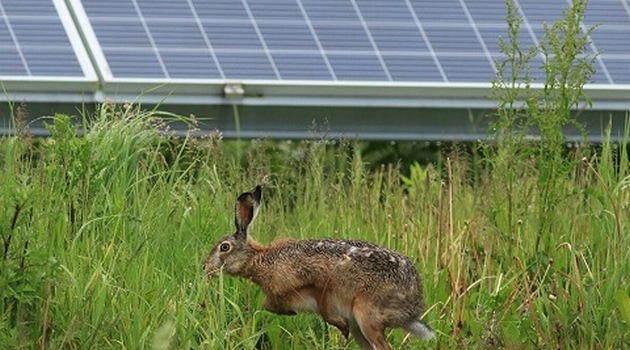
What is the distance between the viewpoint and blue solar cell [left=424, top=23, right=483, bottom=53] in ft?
40.1

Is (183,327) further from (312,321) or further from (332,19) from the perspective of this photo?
(332,19)

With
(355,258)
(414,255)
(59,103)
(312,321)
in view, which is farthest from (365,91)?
(355,258)

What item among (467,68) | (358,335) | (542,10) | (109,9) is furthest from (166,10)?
(358,335)

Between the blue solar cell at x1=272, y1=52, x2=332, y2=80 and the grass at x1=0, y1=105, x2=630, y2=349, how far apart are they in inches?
102

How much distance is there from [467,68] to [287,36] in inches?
48.4

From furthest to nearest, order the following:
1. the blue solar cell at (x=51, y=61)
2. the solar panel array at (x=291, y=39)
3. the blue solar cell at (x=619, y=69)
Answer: the blue solar cell at (x=619, y=69) → the solar panel array at (x=291, y=39) → the blue solar cell at (x=51, y=61)

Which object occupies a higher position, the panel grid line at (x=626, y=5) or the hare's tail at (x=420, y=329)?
the panel grid line at (x=626, y=5)

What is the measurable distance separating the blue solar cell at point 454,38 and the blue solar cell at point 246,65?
1.28 metres

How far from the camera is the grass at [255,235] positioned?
6.61 metres

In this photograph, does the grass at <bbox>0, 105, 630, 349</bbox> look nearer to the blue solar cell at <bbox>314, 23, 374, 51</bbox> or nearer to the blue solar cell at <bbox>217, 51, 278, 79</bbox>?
the blue solar cell at <bbox>217, 51, 278, 79</bbox>

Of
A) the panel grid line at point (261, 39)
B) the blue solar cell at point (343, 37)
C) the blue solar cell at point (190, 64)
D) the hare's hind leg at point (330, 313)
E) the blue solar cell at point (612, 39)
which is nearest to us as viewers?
the hare's hind leg at point (330, 313)

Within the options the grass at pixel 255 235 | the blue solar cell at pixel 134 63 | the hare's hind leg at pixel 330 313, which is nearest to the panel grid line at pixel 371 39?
the blue solar cell at pixel 134 63

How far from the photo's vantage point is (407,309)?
256 inches

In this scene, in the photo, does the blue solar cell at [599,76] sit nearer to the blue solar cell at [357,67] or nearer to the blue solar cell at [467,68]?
the blue solar cell at [467,68]
